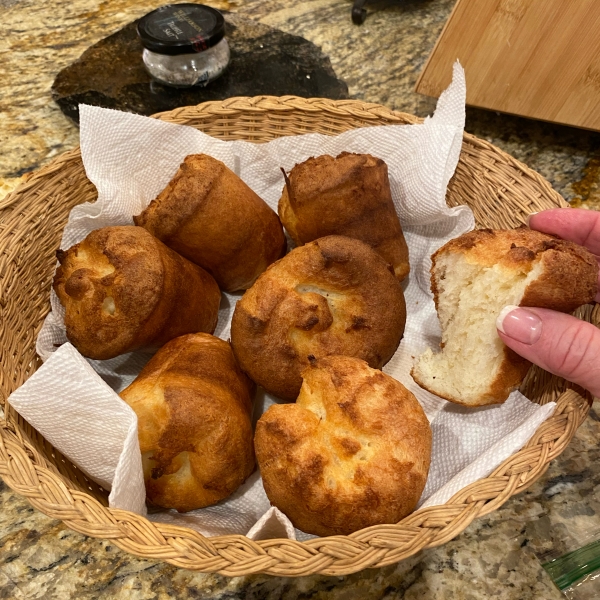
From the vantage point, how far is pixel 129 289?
1148 millimetres

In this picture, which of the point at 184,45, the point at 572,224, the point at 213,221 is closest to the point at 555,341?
the point at 572,224

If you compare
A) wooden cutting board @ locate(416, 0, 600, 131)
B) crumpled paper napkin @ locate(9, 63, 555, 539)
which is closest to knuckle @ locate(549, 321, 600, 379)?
crumpled paper napkin @ locate(9, 63, 555, 539)

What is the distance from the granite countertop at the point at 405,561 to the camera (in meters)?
1.04

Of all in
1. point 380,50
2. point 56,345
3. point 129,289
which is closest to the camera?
point 129,289

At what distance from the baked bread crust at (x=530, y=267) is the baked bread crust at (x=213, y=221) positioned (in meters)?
0.49

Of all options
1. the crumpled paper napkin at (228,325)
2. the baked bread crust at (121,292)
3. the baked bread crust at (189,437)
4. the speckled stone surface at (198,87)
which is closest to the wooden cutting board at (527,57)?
the crumpled paper napkin at (228,325)

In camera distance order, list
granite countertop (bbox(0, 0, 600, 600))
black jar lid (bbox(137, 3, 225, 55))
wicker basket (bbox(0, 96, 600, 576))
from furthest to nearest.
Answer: black jar lid (bbox(137, 3, 225, 55)) < granite countertop (bbox(0, 0, 600, 600)) < wicker basket (bbox(0, 96, 600, 576))

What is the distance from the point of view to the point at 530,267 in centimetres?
101

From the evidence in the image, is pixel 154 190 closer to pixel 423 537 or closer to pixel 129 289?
pixel 129 289

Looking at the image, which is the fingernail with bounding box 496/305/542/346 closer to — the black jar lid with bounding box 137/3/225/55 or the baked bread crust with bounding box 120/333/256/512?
the baked bread crust with bounding box 120/333/256/512

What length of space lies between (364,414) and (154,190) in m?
0.93

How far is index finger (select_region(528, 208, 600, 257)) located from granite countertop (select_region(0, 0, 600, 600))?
1.39 ft

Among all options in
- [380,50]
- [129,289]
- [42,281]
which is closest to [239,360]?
[129,289]

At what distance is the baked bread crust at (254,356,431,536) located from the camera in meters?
0.88
